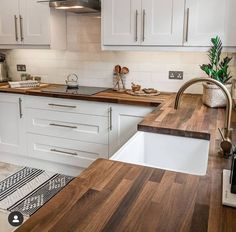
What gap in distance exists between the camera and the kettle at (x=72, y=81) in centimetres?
320

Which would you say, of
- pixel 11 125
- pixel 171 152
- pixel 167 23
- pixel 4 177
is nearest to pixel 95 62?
pixel 167 23

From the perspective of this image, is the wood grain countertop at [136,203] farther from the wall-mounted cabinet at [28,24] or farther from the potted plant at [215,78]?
the wall-mounted cabinet at [28,24]

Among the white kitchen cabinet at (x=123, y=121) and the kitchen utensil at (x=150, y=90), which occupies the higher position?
the kitchen utensil at (x=150, y=90)

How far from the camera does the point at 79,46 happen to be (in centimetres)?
329

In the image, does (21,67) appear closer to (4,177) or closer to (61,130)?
(61,130)

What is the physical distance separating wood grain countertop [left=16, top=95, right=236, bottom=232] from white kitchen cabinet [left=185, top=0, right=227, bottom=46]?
1.51 m

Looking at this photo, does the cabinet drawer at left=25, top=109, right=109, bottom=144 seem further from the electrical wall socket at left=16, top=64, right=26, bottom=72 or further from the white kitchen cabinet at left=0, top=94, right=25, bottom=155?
the electrical wall socket at left=16, top=64, right=26, bottom=72

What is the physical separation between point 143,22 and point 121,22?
210 millimetres

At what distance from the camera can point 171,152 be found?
171 cm

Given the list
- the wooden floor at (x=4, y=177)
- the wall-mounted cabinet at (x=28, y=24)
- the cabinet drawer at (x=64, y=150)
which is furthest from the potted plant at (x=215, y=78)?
the wooden floor at (x=4, y=177)

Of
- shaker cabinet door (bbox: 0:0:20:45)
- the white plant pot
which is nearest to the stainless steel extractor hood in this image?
shaker cabinet door (bbox: 0:0:20:45)

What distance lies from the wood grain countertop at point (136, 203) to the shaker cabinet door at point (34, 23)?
224 cm

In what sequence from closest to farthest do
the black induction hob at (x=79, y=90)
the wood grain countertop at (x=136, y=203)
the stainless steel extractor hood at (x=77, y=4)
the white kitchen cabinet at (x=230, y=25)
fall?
1. the wood grain countertop at (x=136, y=203)
2. the white kitchen cabinet at (x=230, y=25)
3. the stainless steel extractor hood at (x=77, y=4)
4. the black induction hob at (x=79, y=90)

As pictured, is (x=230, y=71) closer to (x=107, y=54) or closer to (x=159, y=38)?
(x=159, y=38)
